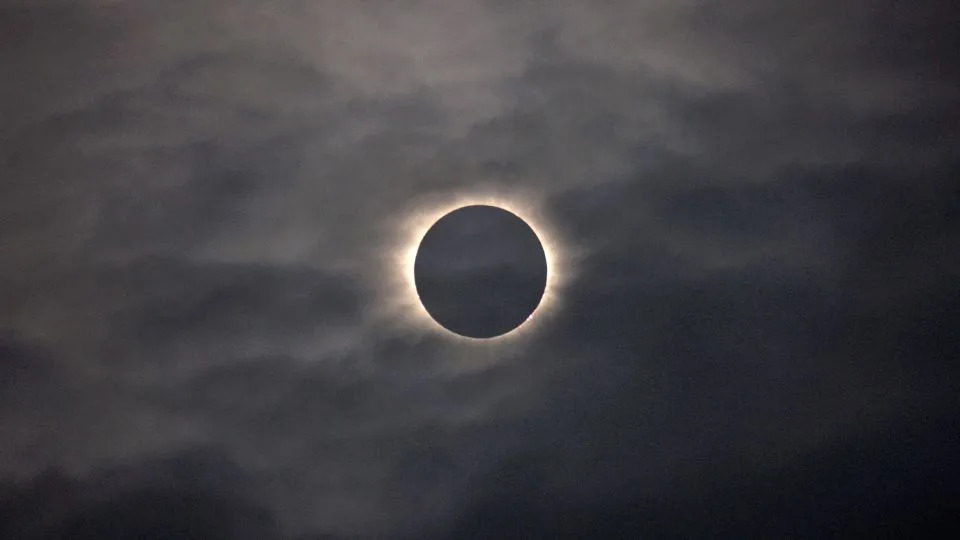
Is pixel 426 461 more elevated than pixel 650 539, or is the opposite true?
pixel 426 461

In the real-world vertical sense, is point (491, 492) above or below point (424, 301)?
below

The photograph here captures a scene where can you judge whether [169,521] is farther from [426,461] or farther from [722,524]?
[722,524]

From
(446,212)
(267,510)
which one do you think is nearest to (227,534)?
(267,510)

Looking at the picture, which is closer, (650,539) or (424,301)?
(424,301)

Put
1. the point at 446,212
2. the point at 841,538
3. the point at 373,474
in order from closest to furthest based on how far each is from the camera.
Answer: the point at 446,212 < the point at 373,474 < the point at 841,538

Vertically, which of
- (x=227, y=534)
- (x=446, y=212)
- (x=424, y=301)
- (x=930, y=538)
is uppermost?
(x=446, y=212)

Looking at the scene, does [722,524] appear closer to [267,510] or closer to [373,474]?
[373,474]

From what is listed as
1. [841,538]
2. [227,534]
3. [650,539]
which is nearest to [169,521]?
[227,534]

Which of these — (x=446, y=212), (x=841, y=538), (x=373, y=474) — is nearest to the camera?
(x=446, y=212)

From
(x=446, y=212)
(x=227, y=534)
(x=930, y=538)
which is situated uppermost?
(x=446, y=212)
